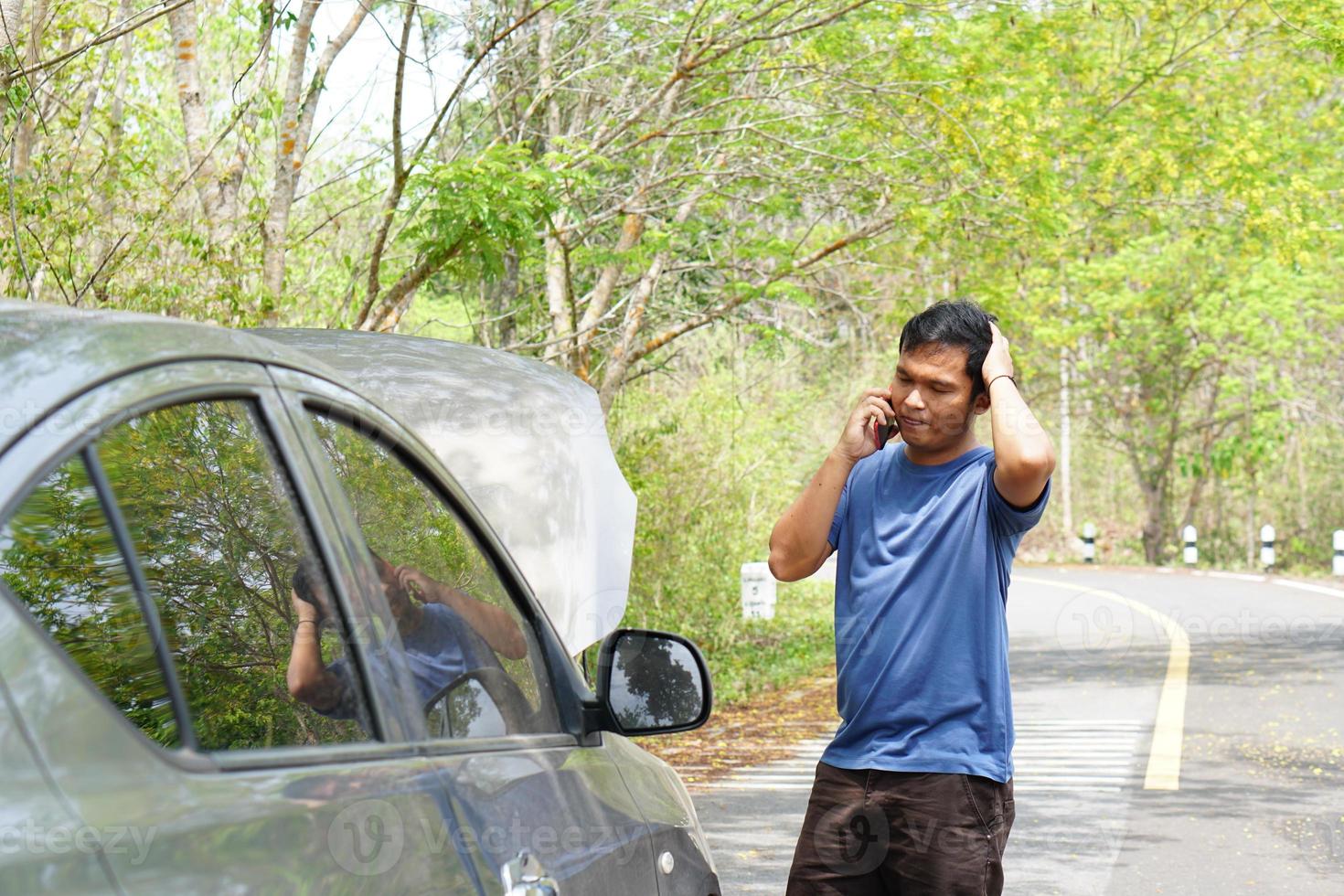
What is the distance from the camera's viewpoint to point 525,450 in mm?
4367

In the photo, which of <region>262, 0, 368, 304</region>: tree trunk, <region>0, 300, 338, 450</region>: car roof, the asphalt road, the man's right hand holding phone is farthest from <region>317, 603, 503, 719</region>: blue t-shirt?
<region>262, 0, 368, 304</region>: tree trunk

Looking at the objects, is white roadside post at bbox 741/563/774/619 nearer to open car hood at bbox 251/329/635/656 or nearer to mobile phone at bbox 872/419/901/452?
open car hood at bbox 251/329/635/656

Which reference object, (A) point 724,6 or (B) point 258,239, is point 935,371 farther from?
(A) point 724,6

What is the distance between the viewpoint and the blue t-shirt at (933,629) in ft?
11.9

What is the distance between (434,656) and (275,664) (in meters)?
0.25

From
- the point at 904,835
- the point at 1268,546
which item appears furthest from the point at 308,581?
the point at 1268,546

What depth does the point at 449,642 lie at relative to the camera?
2646 millimetres

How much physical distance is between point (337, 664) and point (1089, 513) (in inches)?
1714

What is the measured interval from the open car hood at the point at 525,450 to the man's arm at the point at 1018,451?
1291 millimetres

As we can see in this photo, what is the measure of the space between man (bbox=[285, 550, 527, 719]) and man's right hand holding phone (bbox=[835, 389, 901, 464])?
1283 mm

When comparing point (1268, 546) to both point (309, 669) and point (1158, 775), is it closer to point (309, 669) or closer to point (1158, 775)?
point (1158, 775)

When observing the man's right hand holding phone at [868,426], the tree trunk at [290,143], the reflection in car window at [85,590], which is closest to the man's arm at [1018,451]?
the man's right hand holding phone at [868,426]

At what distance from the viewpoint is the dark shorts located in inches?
139

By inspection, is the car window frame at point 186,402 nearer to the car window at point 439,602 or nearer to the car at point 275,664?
the car at point 275,664
